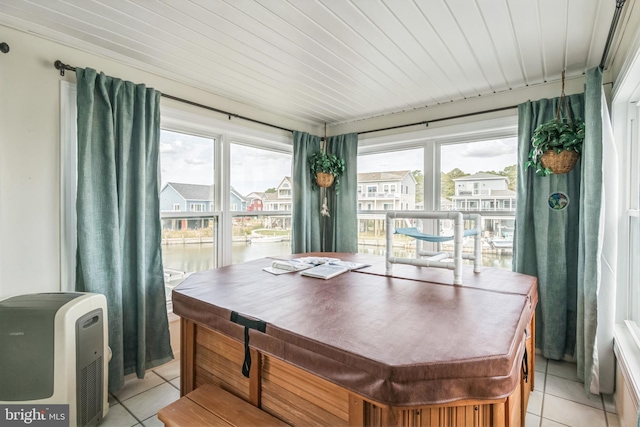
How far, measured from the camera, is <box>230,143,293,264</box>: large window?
322cm

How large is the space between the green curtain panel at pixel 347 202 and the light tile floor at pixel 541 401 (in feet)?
6.74

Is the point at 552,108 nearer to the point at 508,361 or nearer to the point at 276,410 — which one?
the point at 508,361

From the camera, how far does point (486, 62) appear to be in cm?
223

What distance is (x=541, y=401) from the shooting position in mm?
2002

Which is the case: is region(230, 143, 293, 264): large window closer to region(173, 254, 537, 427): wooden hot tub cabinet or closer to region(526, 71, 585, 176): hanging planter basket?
region(173, 254, 537, 427): wooden hot tub cabinet

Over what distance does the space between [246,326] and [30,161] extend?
1.75 m

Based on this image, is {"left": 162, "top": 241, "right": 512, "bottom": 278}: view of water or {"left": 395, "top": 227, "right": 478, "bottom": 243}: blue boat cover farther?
{"left": 162, "top": 241, "right": 512, "bottom": 278}: view of water

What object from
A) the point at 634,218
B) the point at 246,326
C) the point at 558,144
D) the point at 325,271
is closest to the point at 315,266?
the point at 325,271

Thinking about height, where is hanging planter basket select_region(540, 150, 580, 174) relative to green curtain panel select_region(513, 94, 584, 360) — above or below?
above

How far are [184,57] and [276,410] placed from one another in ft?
7.35

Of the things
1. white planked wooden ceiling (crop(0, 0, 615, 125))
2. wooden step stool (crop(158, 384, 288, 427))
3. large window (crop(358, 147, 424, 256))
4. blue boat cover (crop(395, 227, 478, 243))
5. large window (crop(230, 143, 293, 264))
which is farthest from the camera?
large window (crop(358, 147, 424, 256))

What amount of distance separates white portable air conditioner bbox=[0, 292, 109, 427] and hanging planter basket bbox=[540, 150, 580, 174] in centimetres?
314

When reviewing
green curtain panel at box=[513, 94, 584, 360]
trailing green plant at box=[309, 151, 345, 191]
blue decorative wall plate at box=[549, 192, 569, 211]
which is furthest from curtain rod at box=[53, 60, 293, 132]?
blue decorative wall plate at box=[549, 192, 569, 211]

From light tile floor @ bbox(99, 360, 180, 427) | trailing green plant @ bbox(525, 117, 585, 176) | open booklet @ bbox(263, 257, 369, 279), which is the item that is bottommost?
light tile floor @ bbox(99, 360, 180, 427)
